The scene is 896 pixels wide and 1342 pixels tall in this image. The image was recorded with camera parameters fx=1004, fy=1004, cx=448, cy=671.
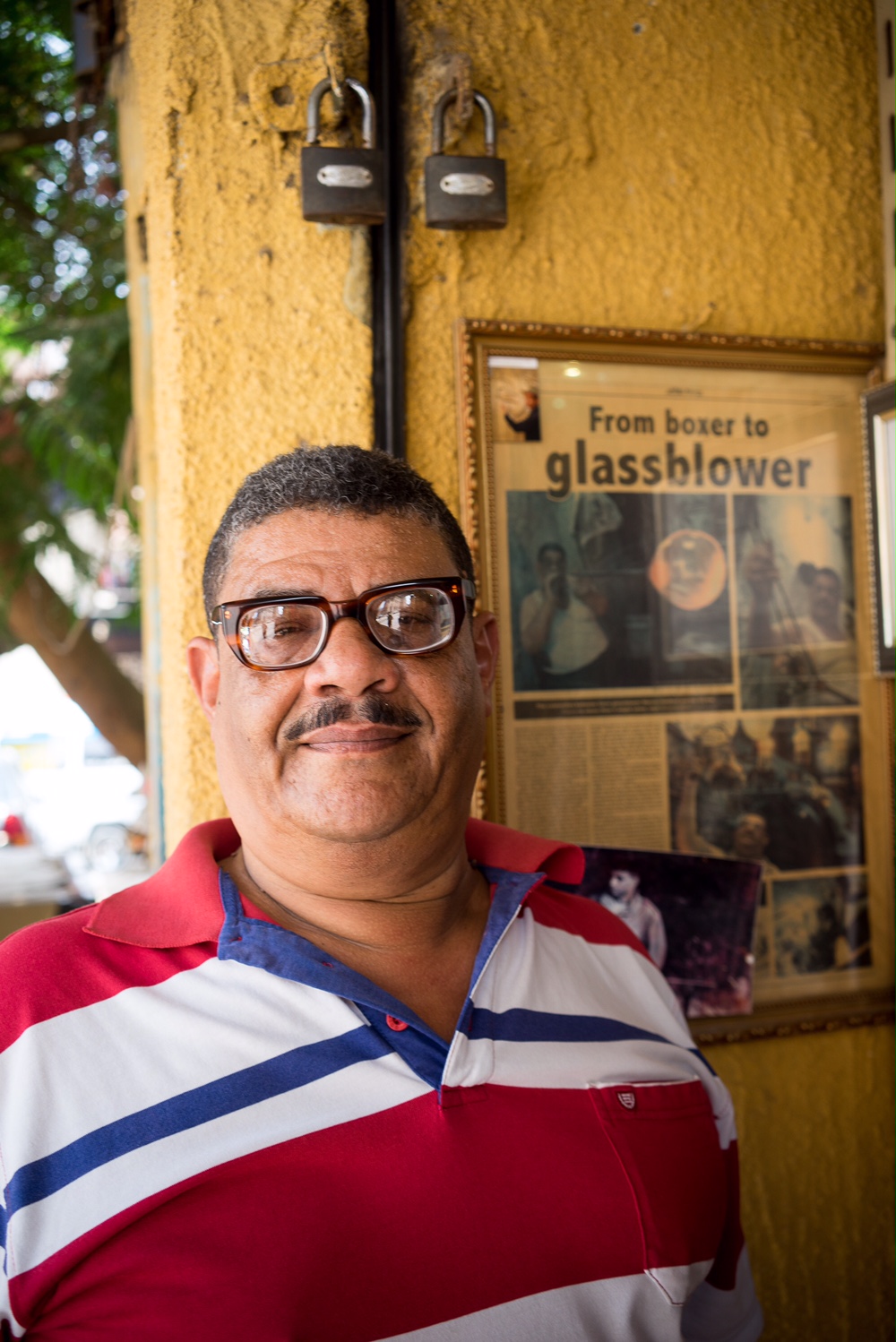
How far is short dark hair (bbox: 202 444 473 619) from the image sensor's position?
137cm

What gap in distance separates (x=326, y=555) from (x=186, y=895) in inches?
18.9

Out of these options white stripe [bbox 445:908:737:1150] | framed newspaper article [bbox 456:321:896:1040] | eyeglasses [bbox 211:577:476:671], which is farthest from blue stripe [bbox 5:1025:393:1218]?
framed newspaper article [bbox 456:321:896:1040]

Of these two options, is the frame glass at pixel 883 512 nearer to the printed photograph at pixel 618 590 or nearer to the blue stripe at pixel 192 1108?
the printed photograph at pixel 618 590

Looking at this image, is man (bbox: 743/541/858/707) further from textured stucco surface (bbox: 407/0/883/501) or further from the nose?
the nose

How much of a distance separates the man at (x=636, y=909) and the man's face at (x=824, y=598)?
0.67 m

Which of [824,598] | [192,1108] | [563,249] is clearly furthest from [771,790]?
[192,1108]

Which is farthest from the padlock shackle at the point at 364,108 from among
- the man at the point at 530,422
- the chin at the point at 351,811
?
the chin at the point at 351,811

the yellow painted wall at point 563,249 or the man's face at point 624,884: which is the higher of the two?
the yellow painted wall at point 563,249

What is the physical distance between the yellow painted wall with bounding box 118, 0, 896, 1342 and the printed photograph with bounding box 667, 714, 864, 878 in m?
0.40

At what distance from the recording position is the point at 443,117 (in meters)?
1.81

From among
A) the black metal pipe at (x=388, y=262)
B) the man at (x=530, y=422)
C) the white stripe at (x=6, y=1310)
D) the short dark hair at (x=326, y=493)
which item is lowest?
the white stripe at (x=6, y=1310)

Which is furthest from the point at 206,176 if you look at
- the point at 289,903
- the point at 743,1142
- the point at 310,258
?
the point at 743,1142

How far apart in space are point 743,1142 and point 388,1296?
118 cm

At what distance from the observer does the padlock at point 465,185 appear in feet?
5.82
